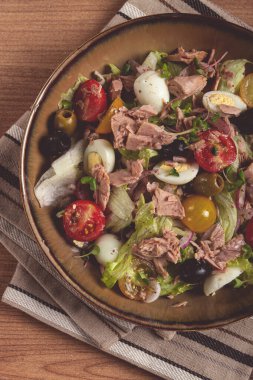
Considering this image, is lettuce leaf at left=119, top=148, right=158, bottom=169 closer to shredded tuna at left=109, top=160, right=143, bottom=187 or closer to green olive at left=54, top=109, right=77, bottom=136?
shredded tuna at left=109, top=160, right=143, bottom=187

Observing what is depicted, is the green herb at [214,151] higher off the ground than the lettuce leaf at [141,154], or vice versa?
the green herb at [214,151]

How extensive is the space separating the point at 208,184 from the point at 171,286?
1.67 feet

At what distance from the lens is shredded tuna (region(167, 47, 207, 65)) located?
101 inches

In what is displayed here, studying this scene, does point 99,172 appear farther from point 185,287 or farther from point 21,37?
point 21,37

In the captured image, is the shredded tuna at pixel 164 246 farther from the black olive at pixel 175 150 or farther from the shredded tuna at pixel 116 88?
the shredded tuna at pixel 116 88

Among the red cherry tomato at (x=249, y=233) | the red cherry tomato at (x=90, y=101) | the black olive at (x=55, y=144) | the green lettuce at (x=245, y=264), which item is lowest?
the green lettuce at (x=245, y=264)

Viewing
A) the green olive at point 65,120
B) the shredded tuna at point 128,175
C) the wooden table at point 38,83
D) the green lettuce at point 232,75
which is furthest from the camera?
the wooden table at point 38,83

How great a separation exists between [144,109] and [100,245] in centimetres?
64

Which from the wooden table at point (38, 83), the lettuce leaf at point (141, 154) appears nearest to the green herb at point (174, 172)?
the lettuce leaf at point (141, 154)

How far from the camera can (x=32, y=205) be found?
2.48 metres

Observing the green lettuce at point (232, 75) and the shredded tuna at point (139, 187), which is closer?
the shredded tuna at point (139, 187)

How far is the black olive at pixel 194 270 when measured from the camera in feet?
8.05

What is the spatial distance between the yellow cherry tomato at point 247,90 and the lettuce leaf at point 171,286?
896mm

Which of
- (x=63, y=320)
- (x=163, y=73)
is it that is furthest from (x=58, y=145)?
(x=63, y=320)
